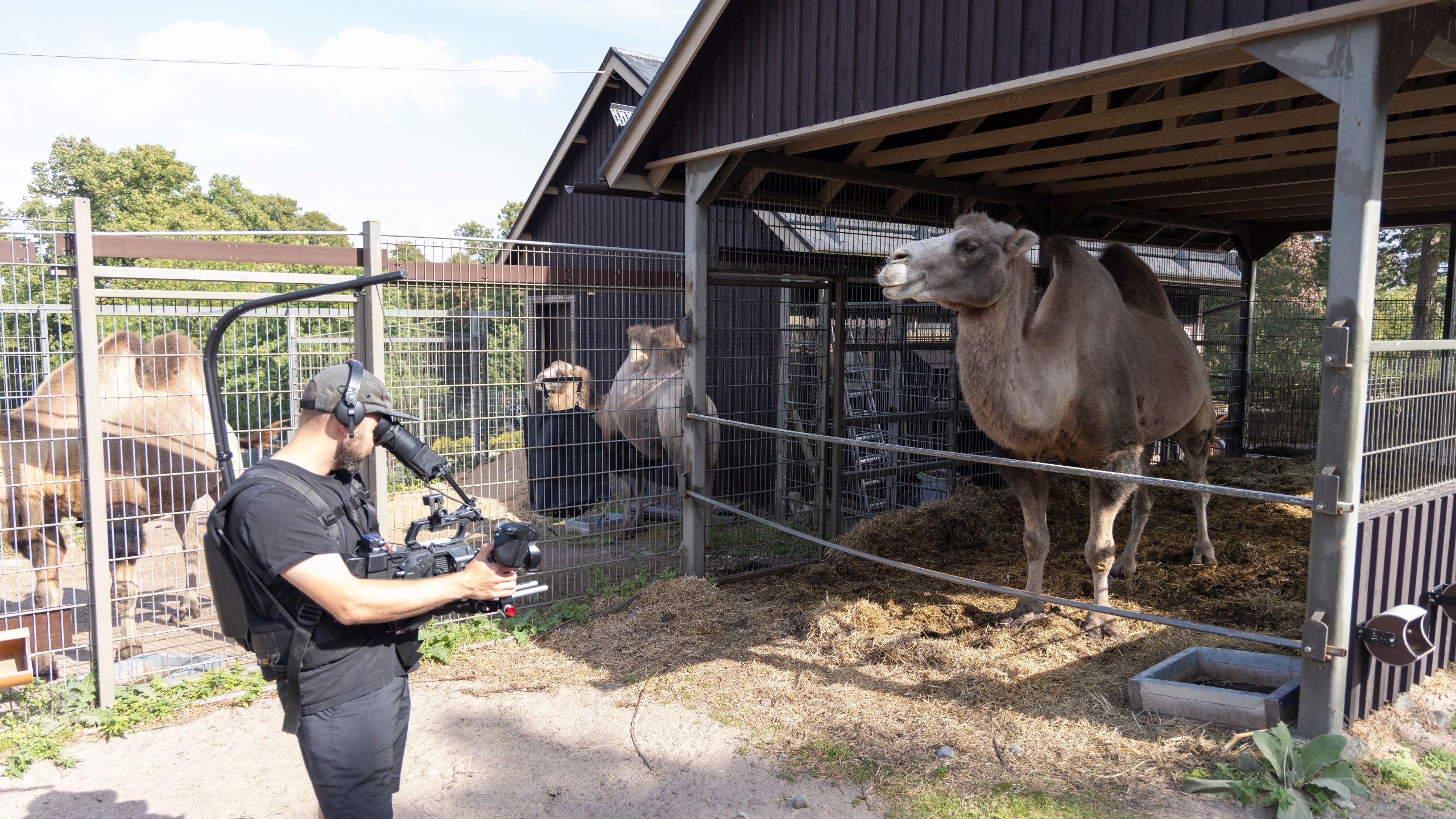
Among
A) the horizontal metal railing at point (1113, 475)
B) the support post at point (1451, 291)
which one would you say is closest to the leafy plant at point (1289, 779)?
the horizontal metal railing at point (1113, 475)

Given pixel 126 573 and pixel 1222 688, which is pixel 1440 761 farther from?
pixel 126 573

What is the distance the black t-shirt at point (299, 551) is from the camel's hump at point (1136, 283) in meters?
6.14

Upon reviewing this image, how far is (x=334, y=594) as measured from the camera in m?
2.22

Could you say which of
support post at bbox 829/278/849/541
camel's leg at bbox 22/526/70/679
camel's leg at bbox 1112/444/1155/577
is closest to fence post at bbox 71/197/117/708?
camel's leg at bbox 22/526/70/679

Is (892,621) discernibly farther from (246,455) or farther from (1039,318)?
(246,455)

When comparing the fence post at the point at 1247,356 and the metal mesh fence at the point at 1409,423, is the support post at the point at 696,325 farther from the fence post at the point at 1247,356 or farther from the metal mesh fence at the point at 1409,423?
the fence post at the point at 1247,356

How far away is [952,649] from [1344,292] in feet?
9.02

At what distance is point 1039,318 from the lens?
531cm

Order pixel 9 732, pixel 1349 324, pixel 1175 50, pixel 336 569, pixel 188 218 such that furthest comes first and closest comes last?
1. pixel 188 218
2. pixel 9 732
3. pixel 1175 50
4. pixel 1349 324
5. pixel 336 569

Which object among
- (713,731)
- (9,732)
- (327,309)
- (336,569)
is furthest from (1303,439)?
(9,732)

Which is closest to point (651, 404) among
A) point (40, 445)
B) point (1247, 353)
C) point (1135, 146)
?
point (1135, 146)

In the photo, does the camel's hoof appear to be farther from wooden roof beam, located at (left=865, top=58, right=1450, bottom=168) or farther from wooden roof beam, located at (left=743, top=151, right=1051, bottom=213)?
wooden roof beam, located at (left=743, top=151, right=1051, bottom=213)

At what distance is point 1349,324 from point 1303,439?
9.70 metres

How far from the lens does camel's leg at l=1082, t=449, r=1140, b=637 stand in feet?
16.5
